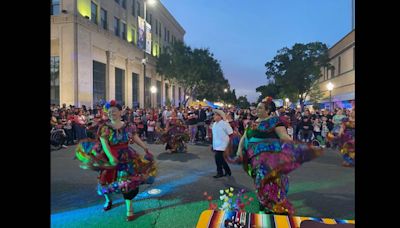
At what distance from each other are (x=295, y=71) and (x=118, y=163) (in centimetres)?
2714

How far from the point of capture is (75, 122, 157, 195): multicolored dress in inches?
191

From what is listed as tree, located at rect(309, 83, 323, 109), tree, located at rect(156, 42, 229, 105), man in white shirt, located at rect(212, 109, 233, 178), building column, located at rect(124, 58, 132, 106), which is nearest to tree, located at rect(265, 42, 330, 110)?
tree, located at rect(309, 83, 323, 109)

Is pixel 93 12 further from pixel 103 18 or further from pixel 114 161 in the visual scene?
pixel 114 161

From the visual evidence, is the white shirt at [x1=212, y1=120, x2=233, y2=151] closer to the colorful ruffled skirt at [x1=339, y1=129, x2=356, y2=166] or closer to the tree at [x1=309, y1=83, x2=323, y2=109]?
the colorful ruffled skirt at [x1=339, y1=129, x2=356, y2=166]

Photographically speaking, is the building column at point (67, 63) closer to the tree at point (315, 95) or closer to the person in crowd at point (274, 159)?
the person in crowd at point (274, 159)

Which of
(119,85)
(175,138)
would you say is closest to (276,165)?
(175,138)

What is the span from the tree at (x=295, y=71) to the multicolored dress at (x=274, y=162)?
83.6 feet

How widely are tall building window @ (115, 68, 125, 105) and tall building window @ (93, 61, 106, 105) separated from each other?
112 inches

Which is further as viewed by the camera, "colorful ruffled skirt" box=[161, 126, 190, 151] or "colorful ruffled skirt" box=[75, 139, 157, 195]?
"colorful ruffled skirt" box=[161, 126, 190, 151]

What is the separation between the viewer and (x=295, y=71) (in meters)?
29.3

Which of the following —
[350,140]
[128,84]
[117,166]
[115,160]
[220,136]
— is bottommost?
[117,166]
